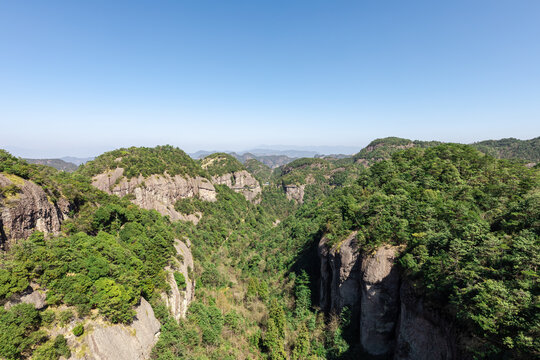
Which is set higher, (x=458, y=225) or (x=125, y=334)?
(x=458, y=225)

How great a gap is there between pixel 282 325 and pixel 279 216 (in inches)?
4178

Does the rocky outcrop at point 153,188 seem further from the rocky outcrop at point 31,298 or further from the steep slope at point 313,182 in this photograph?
the steep slope at point 313,182

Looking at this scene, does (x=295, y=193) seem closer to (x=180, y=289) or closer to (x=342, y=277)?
(x=342, y=277)

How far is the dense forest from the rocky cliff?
1.54 meters

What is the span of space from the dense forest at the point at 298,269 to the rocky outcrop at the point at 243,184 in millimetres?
72620

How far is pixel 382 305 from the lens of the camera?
31.2 meters

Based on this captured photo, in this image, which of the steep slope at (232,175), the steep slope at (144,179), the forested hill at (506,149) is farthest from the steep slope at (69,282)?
the forested hill at (506,149)

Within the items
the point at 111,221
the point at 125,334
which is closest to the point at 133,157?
the point at 111,221

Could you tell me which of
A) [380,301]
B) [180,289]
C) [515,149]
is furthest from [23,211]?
[515,149]

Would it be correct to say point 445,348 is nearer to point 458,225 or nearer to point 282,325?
point 458,225

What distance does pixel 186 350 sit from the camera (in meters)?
31.3

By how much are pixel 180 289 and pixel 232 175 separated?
110m

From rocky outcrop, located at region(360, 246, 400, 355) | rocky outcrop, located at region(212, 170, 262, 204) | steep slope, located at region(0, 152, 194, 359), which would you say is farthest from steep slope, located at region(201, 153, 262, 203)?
rocky outcrop, located at region(360, 246, 400, 355)

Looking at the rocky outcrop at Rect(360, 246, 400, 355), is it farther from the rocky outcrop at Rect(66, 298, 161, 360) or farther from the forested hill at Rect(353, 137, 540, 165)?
the forested hill at Rect(353, 137, 540, 165)
